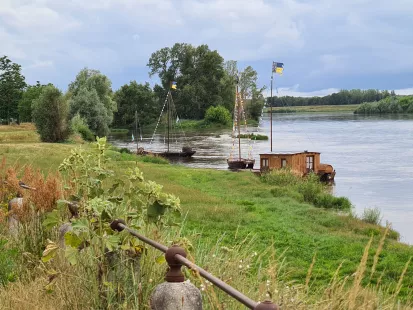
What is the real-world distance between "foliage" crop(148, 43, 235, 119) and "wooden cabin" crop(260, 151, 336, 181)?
7610cm

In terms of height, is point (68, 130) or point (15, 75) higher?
point (15, 75)

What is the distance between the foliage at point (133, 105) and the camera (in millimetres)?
103750

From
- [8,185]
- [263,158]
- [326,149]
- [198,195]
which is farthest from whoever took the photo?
[326,149]

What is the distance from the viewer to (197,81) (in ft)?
359

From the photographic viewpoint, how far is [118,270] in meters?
3.99

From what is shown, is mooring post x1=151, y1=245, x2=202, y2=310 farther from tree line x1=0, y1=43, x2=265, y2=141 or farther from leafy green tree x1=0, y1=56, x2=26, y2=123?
leafy green tree x1=0, y1=56, x2=26, y2=123

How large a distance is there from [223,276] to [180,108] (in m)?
106

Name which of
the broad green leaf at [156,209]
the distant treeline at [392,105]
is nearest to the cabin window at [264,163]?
the broad green leaf at [156,209]

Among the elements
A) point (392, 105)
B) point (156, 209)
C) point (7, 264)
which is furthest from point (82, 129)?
point (392, 105)

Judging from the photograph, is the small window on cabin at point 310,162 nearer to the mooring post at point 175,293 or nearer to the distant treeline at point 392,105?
the mooring post at point 175,293

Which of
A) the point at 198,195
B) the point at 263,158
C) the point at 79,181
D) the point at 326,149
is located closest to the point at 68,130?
the point at 326,149

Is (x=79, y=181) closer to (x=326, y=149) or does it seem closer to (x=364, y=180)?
(x=364, y=180)

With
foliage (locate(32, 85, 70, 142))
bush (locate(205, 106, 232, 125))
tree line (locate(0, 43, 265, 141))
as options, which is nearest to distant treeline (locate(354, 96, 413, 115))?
tree line (locate(0, 43, 265, 141))

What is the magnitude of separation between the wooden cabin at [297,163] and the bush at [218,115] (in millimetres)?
70726
